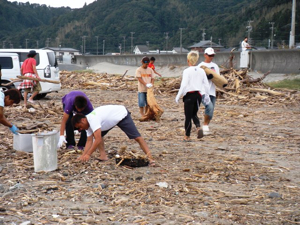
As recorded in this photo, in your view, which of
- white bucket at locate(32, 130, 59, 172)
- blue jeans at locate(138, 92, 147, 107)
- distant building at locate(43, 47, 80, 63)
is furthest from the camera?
distant building at locate(43, 47, 80, 63)

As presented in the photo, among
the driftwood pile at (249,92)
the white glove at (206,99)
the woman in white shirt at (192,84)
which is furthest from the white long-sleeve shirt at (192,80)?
the driftwood pile at (249,92)

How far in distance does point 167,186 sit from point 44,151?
177 centimetres

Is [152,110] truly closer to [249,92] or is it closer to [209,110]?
[209,110]

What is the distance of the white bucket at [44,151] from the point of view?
5676mm

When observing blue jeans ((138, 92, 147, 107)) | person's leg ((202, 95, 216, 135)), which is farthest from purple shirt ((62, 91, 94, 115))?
blue jeans ((138, 92, 147, 107))

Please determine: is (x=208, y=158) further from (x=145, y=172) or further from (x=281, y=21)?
(x=281, y=21)

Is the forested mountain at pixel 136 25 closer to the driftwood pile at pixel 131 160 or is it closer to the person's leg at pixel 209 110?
the person's leg at pixel 209 110

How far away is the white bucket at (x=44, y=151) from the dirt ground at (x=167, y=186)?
12 centimetres

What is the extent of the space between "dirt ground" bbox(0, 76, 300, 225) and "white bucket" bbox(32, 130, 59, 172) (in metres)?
0.12

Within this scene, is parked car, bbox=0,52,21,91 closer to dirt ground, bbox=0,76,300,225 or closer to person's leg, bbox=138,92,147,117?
person's leg, bbox=138,92,147,117

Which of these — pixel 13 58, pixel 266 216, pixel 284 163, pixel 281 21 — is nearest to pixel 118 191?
pixel 266 216

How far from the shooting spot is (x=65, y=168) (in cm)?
594

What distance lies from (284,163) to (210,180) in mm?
1685

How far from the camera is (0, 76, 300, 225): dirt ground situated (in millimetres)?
4312
